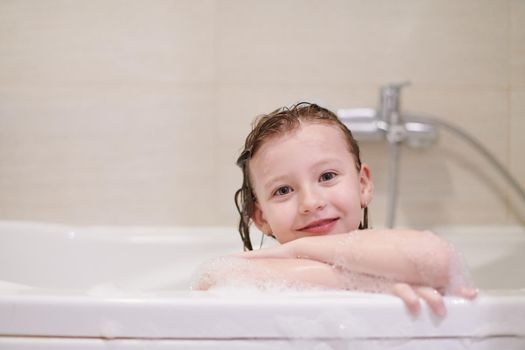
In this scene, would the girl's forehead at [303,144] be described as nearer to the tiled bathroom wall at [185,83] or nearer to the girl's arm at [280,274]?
the girl's arm at [280,274]

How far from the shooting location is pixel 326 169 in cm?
86

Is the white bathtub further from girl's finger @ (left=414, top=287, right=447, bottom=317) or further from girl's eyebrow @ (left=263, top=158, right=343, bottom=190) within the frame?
girl's eyebrow @ (left=263, top=158, right=343, bottom=190)

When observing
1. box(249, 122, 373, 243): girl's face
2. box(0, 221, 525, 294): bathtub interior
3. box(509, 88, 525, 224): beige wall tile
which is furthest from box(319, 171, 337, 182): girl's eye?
box(509, 88, 525, 224): beige wall tile

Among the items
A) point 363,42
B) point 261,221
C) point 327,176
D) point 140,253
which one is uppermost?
point 363,42

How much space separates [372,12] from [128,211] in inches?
35.2

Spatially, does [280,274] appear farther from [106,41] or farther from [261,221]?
[106,41]

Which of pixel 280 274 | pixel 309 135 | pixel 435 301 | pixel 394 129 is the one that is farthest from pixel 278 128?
pixel 394 129

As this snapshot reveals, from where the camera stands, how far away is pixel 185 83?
4.88 ft

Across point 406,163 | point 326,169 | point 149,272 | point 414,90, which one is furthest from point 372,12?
point 149,272

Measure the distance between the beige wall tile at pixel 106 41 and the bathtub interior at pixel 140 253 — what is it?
0.44m

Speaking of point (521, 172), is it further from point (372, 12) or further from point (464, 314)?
point (464, 314)

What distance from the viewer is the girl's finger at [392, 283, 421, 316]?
1.98 feet

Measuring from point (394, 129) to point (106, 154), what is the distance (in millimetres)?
799

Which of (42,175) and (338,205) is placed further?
(42,175)
